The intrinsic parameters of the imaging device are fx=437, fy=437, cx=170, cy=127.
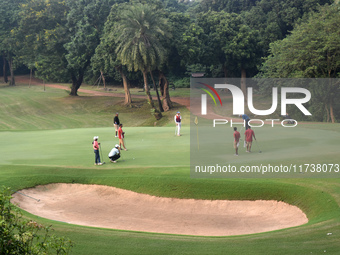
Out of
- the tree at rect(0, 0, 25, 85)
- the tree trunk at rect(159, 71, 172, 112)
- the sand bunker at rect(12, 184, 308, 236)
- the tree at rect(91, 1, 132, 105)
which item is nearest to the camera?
the sand bunker at rect(12, 184, 308, 236)

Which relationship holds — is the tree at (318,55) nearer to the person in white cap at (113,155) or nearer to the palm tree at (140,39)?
the palm tree at (140,39)

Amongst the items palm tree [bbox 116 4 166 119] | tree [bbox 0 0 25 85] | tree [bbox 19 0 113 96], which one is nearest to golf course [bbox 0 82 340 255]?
palm tree [bbox 116 4 166 119]

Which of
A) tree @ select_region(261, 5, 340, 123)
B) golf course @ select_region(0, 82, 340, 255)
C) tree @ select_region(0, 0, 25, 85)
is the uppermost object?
tree @ select_region(0, 0, 25, 85)

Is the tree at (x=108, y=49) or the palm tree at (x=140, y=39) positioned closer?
the palm tree at (x=140, y=39)

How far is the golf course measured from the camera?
13.2 m

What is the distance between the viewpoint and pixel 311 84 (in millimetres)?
49344

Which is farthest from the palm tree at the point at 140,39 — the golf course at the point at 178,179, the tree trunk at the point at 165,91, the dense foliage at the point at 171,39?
the golf course at the point at 178,179

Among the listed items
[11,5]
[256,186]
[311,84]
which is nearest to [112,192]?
[256,186]

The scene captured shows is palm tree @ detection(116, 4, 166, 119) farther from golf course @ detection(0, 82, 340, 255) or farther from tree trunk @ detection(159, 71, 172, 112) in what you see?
golf course @ detection(0, 82, 340, 255)

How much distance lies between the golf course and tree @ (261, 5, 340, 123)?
401 inches

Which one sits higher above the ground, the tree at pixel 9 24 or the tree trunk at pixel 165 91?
the tree at pixel 9 24

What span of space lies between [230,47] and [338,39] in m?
22.0

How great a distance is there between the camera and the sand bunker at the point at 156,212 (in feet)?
55.8

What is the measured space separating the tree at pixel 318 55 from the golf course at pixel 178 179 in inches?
401
